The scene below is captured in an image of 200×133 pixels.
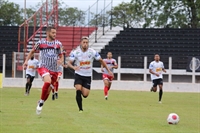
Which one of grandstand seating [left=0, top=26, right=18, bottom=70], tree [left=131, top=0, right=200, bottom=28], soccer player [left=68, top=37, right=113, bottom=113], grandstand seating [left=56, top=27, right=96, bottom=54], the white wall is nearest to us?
soccer player [left=68, top=37, right=113, bottom=113]

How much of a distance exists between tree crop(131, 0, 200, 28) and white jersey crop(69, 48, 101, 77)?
137 ft

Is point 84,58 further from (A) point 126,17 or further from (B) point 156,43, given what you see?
(A) point 126,17

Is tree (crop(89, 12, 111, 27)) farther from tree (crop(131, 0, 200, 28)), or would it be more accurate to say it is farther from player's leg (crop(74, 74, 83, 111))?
player's leg (crop(74, 74, 83, 111))

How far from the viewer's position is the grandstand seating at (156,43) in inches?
1779

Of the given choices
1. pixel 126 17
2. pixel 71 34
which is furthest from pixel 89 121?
pixel 126 17

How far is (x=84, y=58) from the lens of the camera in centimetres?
1720

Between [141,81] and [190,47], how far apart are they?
6689 millimetres

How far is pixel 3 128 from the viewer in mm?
13086

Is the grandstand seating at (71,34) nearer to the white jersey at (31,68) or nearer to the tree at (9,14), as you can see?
the white jersey at (31,68)

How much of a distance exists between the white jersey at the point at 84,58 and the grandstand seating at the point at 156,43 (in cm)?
2561

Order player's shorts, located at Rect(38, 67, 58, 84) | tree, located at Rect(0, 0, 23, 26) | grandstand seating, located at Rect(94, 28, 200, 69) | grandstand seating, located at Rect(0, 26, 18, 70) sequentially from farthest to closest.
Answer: tree, located at Rect(0, 0, 23, 26)
grandstand seating, located at Rect(0, 26, 18, 70)
grandstand seating, located at Rect(94, 28, 200, 69)
player's shorts, located at Rect(38, 67, 58, 84)

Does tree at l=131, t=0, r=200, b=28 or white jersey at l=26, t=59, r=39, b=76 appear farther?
tree at l=131, t=0, r=200, b=28

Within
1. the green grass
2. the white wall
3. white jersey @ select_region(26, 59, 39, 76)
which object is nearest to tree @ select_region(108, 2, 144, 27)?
the white wall

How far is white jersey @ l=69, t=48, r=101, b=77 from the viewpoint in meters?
17.2
